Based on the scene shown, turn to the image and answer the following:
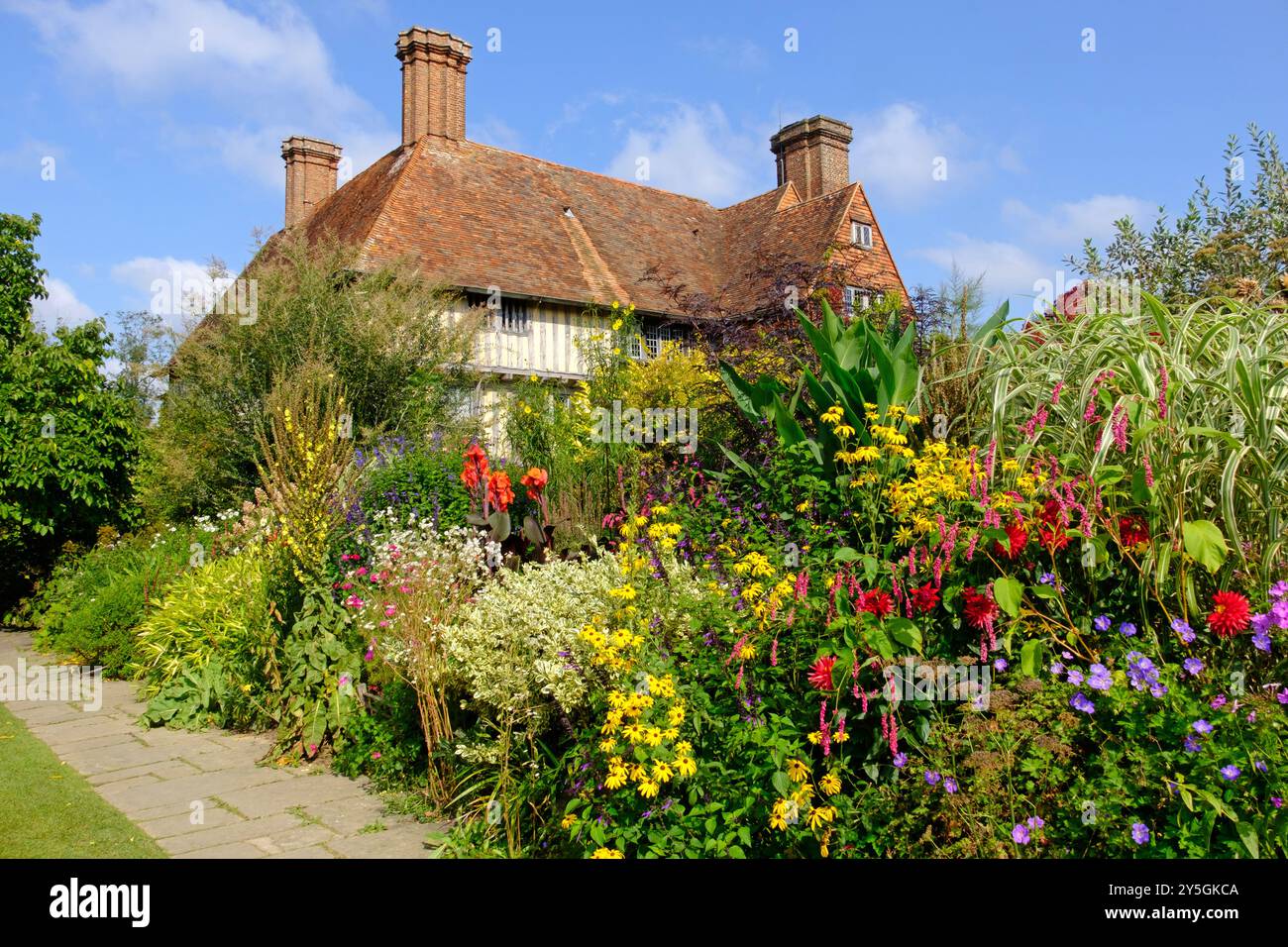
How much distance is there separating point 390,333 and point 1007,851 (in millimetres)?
11429

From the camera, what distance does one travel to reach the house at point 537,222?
19547mm

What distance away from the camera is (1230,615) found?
304 centimetres

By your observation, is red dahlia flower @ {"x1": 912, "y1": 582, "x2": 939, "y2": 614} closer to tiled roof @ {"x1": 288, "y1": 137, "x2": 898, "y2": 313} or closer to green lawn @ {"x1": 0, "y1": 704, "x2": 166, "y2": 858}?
green lawn @ {"x1": 0, "y1": 704, "x2": 166, "y2": 858}

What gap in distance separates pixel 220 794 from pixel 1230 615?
14.6 ft

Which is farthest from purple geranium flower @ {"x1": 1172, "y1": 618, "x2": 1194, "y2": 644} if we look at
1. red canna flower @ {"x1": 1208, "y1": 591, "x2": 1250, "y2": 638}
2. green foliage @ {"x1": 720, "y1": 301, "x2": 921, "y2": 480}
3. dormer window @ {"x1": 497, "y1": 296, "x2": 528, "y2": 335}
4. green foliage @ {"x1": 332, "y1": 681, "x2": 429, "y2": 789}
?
dormer window @ {"x1": 497, "y1": 296, "x2": 528, "y2": 335}

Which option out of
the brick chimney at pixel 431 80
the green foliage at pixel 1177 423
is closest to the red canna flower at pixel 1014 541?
the green foliage at pixel 1177 423

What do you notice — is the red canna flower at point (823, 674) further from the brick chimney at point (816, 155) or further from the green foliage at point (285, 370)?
the brick chimney at point (816, 155)

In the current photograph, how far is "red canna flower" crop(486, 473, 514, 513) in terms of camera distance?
250 inches

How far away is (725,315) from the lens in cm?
898

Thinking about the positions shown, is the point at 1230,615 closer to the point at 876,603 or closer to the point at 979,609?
the point at 979,609

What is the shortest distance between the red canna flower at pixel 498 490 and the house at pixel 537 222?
9.73 m

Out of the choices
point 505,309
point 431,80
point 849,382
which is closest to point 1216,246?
point 849,382

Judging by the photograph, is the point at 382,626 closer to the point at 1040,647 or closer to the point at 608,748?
the point at 608,748

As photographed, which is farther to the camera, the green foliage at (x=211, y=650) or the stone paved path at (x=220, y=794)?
the green foliage at (x=211, y=650)
